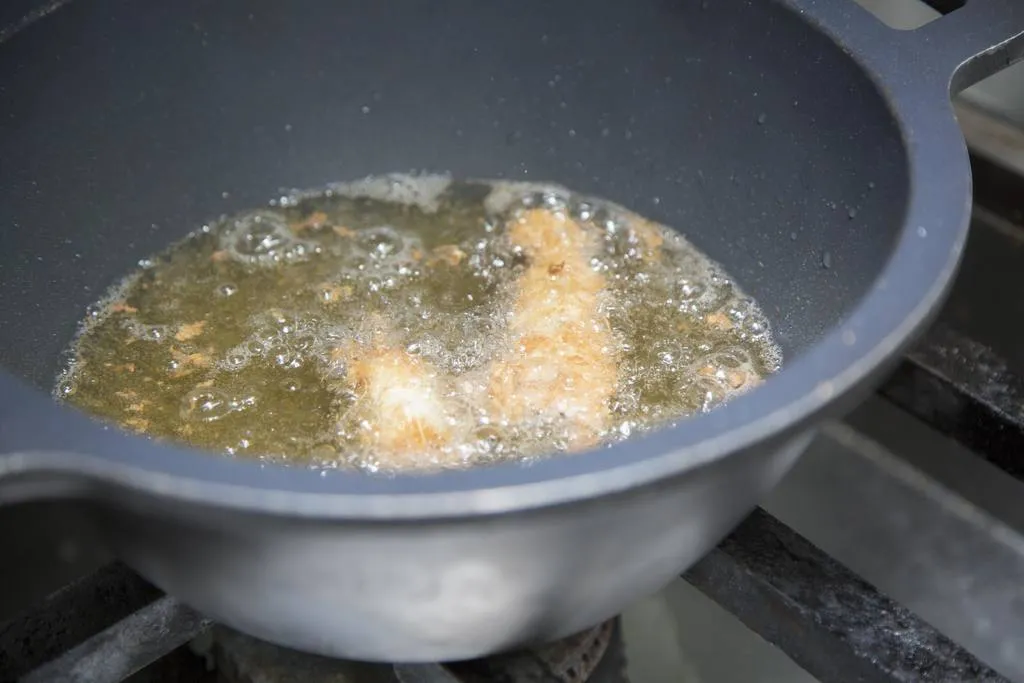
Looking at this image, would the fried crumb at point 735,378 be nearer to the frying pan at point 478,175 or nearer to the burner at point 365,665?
the frying pan at point 478,175

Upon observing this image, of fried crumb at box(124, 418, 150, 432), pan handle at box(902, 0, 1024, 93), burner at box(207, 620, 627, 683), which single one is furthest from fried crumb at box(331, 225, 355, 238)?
pan handle at box(902, 0, 1024, 93)

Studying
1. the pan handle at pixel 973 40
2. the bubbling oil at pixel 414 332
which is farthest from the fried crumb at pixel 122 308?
the pan handle at pixel 973 40

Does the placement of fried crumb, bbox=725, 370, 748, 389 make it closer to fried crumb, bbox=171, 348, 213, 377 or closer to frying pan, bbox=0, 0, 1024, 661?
frying pan, bbox=0, 0, 1024, 661

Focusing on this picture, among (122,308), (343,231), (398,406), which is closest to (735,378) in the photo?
(398,406)

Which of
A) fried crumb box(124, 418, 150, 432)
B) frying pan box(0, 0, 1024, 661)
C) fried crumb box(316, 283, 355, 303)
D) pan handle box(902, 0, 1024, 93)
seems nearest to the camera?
frying pan box(0, 0, 1024, 661)

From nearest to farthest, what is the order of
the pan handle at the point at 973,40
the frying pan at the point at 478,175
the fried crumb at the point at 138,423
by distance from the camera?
the frying pan at the point at 478,175
the pan handle at the point at 973,40
the fried crumb at the point at 138,423
